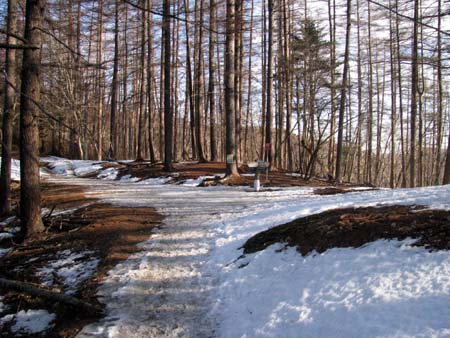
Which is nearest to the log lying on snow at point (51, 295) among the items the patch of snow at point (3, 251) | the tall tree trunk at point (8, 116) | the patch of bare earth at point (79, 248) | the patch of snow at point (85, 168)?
the patch of bare earth at point (79, 248)

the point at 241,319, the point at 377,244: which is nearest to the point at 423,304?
the point at 377,244

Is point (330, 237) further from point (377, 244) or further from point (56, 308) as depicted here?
point (56, 308)

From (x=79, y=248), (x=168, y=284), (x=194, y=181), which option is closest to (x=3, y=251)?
(x=79, y=248)

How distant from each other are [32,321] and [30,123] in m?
4.18

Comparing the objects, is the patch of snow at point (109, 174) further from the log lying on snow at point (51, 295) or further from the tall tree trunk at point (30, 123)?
the log lying on snow at point (51, 295)

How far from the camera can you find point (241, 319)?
4.46 m

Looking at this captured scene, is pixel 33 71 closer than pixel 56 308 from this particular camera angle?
No

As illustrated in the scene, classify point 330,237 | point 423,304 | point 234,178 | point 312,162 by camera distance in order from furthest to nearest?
point 312,162, point 234,178, point 330,237, point 423,304

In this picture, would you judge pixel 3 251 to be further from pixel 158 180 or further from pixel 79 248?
pixel 158 180

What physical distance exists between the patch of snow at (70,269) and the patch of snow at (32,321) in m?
0.53

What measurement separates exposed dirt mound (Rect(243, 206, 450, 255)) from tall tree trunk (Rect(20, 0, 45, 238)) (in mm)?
4557

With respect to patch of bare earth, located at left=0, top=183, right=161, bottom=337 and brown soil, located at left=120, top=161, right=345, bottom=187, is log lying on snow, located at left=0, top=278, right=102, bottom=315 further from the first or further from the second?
brown soil, located at left=120, top=161, right=345, bottom=187

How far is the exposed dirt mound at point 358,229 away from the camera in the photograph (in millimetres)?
4805

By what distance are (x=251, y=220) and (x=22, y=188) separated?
4809 mm
